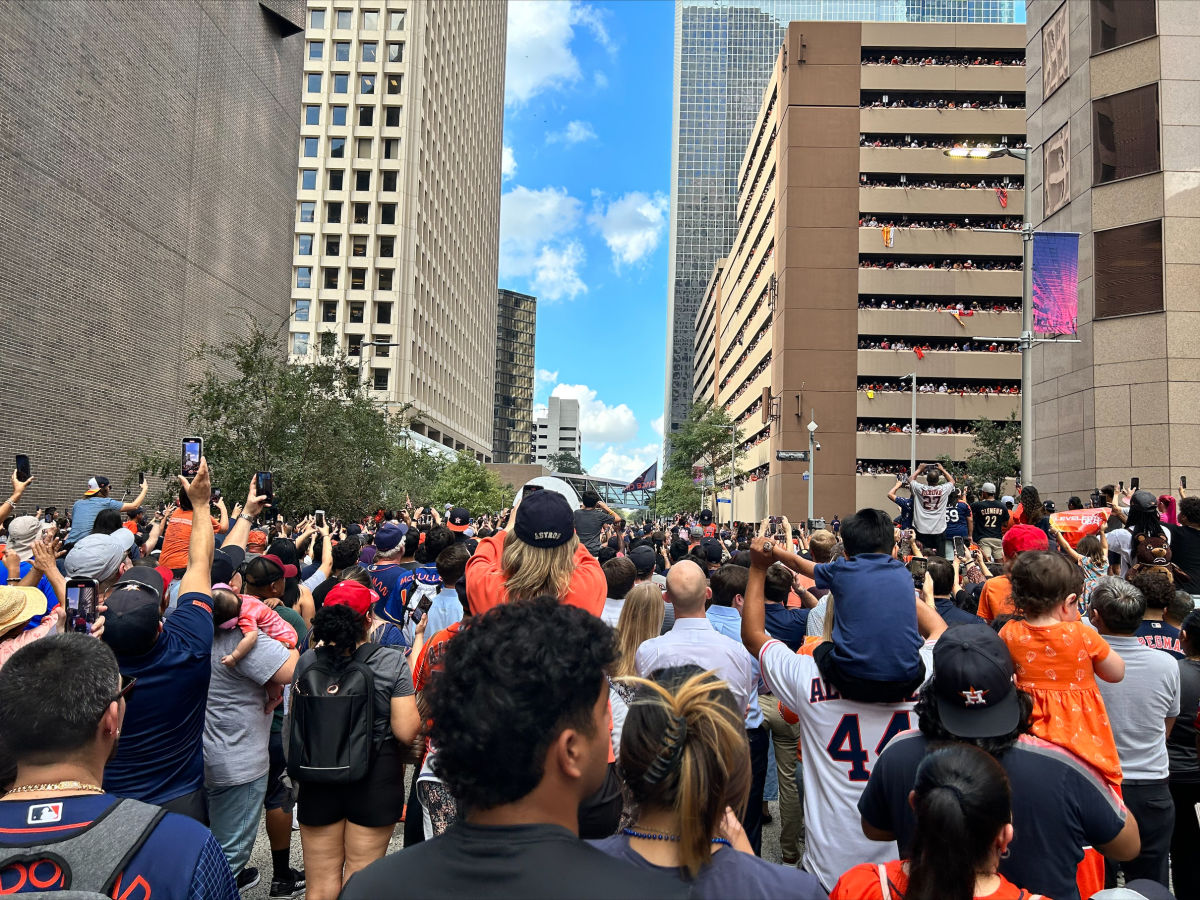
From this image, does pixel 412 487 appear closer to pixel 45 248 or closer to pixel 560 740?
→ pixel 45 248

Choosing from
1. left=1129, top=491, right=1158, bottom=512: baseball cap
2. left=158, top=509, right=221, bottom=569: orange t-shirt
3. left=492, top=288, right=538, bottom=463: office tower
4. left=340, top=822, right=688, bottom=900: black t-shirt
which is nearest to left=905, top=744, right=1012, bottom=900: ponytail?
left=340, top=822, right=688, bottom=900: black t-shirt

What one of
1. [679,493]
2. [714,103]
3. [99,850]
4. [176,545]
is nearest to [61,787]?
[99,850]

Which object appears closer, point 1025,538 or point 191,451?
point 191,451

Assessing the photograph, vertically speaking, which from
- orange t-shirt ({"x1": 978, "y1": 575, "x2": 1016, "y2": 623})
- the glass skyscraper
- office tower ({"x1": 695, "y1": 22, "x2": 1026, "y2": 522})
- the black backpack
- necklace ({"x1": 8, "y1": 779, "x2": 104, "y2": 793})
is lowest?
the black backpack

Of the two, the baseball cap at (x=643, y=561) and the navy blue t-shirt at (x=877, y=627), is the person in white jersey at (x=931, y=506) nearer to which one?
the baseball cap at (x=643, y=561)

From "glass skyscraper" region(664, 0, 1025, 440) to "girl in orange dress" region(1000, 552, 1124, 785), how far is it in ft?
569

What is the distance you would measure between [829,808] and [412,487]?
132 feet

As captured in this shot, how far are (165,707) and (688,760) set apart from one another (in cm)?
271

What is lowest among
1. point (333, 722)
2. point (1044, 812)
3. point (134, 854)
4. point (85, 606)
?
point (333, 722)

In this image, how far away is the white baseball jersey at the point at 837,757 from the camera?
3.65 metres

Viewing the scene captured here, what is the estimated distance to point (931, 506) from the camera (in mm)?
12867

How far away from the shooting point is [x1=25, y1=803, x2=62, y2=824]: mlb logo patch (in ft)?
6.84

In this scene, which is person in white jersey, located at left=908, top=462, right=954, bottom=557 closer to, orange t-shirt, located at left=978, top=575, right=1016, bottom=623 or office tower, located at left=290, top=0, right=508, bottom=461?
orange t-shirt, located at left=978, top=575, right=1016, bottom=623

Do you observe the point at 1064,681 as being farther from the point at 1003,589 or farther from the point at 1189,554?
the point at 1189,554
